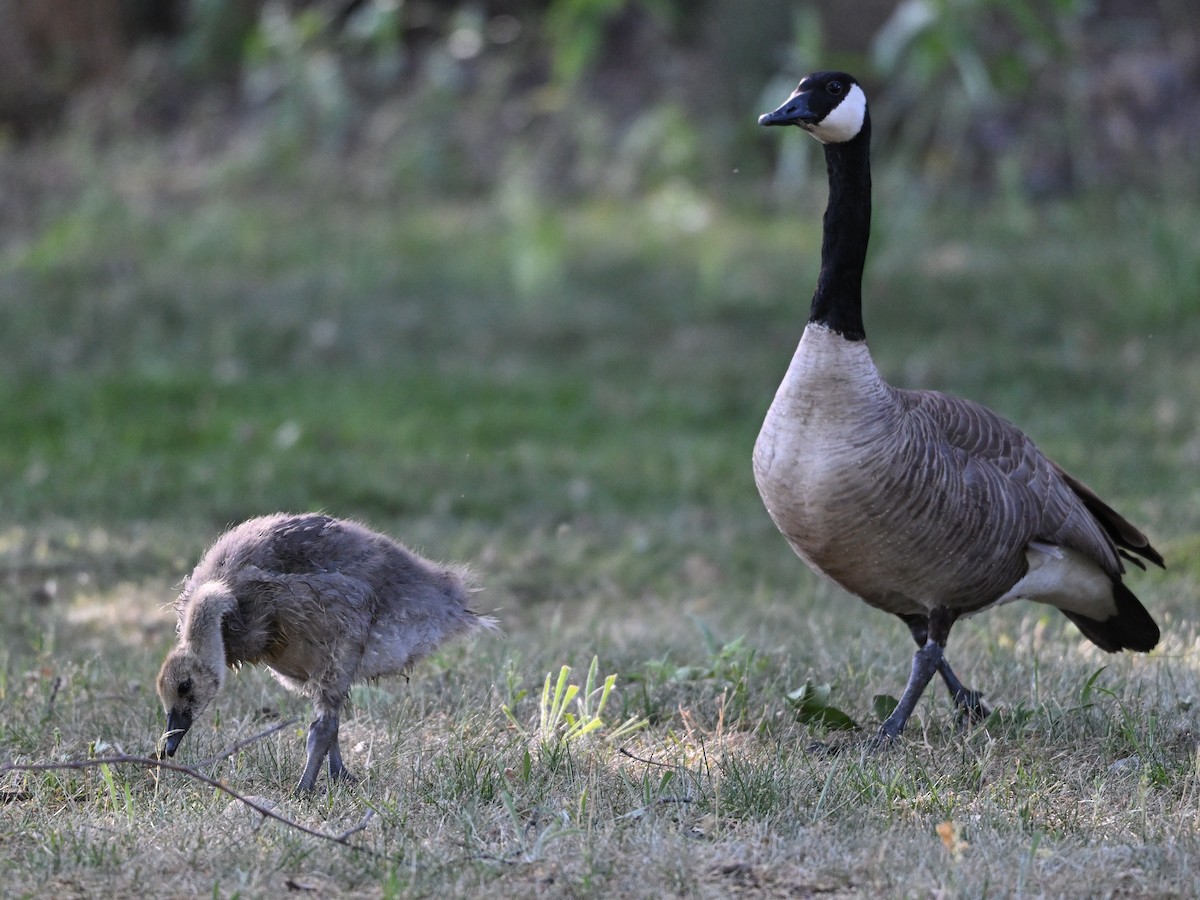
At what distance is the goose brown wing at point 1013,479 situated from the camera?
493cm

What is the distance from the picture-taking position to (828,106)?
493 cm

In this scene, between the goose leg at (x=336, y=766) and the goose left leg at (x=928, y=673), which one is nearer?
the goose leg at (x=336, y=766)

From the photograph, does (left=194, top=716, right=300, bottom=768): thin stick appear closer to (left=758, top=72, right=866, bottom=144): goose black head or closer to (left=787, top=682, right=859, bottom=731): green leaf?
(left=787, top=682, right=859, bottom=731): green leaf

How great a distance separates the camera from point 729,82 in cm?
1523

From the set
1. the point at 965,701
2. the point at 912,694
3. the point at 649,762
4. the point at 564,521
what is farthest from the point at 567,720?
the point at 564,521

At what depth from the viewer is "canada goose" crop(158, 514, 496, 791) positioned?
4305mm

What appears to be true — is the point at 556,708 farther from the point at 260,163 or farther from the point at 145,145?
the point at 145,145

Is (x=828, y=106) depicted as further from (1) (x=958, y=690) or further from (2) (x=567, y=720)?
(2) (x=567, y=720)

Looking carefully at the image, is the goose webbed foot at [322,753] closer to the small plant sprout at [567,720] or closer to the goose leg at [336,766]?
the goose leg at [336,766]

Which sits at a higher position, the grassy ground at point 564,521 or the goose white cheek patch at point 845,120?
the goose white cheek patch at point 845,120

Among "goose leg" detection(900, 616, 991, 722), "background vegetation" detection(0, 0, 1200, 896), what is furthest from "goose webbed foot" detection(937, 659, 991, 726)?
"background vegetation" detection(0, 0, 1200, 896)

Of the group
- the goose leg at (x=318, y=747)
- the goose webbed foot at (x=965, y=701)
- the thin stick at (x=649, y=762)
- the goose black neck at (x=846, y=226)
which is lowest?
the goose webbed foot at (x=965, y=701)

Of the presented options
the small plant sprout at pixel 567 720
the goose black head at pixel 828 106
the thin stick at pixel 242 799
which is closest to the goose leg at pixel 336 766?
the thin stick at pixel 242 799

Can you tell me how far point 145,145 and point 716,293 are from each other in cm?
719
